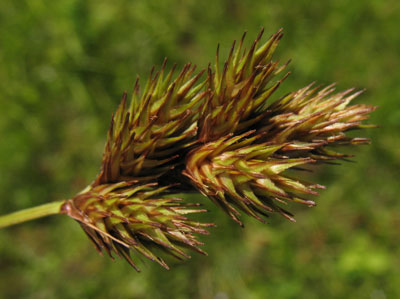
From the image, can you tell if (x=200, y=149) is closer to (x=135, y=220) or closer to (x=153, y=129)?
(x=153, y=129)

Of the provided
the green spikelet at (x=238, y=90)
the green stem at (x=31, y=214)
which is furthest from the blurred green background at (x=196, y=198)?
the green spikelet at (x=238, y=90)

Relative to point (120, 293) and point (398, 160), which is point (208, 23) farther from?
point (120, 293)

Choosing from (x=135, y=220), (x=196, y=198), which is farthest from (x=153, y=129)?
(x=196, y=198)

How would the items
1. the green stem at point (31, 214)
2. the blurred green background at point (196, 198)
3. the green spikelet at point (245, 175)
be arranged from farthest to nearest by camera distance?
the blurred green background at point (196, 198) → the green stem at point (31, 214) → the green spikelet at point (245, 175)

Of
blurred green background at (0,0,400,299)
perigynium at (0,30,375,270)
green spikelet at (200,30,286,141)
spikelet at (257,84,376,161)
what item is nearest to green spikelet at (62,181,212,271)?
perigynium at (0,30,375,270)

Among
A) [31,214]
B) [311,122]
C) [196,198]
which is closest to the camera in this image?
[311,122]

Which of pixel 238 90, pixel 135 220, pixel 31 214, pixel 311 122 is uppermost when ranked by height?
pixel 31 214

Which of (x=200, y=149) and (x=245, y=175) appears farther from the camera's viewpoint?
(x=200, y=149)

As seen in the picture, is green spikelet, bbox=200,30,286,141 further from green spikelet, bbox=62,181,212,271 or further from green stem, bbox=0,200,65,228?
green stem, bbox=0,200,65,228

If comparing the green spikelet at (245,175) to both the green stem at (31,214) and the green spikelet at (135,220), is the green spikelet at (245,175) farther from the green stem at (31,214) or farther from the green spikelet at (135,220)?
the green stem at (31,214)
